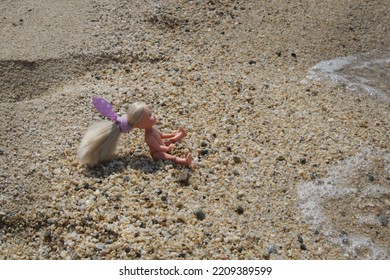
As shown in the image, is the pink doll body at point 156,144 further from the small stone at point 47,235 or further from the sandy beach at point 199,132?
the small stone at point 47,235

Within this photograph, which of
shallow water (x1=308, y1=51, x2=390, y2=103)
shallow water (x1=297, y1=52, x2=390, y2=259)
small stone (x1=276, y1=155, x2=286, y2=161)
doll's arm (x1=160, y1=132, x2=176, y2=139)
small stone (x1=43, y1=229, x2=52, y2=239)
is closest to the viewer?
small stone (x1=43, y1=229, x2=52, y2=239)

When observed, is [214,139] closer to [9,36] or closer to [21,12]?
[9,36]

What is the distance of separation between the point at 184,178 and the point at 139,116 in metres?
0.53

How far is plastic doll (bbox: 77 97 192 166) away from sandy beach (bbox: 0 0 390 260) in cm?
10

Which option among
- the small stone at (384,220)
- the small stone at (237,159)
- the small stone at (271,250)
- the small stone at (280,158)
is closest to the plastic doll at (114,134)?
the small stone at (237,159)

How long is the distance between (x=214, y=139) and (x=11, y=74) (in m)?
2.27

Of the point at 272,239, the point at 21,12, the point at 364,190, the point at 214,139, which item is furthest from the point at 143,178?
the point at 21,12

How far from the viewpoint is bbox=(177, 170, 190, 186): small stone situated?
144 inches

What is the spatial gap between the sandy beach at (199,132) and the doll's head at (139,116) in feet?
1.08

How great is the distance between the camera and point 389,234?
358 cm

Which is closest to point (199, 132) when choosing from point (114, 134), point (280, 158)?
point (280, 158)

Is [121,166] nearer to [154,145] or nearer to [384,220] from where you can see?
[154,145]

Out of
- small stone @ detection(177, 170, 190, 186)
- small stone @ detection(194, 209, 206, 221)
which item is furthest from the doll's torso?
small stone @ detection(194, 209, 206, 221)

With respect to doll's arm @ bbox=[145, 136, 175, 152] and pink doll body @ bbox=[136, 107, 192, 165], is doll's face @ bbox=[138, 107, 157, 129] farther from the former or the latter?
doll's arm @ bbox=[145, 136, 175, 152]
